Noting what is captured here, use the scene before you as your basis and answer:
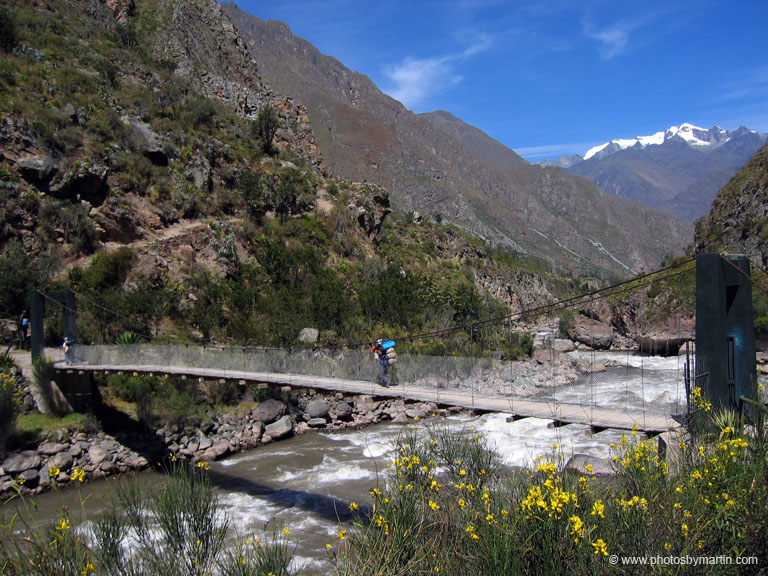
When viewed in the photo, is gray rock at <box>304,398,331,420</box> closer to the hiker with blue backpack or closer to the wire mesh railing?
the wire mesh railing

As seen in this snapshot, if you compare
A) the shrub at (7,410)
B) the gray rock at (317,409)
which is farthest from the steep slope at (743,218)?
the shrub at (7,410)

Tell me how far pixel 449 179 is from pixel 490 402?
11559 centimetres

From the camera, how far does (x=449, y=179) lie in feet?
387

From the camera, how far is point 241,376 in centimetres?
860

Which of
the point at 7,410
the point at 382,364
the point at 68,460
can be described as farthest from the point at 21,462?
the point at 382,364

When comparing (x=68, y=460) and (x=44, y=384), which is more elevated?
(x=44, y=384)

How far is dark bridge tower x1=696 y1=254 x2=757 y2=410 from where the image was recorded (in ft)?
17.2

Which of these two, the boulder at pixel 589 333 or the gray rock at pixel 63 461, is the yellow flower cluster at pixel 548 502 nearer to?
the gray rock at pixel 63 461

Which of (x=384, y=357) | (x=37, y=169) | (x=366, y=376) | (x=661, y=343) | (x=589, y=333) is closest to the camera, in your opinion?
(x=384, y=357)

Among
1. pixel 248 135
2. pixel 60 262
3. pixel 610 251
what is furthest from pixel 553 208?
pixel 60 262

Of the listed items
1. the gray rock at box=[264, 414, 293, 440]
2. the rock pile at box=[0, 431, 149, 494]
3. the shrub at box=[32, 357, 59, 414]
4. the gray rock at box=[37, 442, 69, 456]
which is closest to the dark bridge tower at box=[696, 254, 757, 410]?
the gray rock at box=[264, 414, 293, 440]

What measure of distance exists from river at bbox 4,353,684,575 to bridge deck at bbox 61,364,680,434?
1.60 feet

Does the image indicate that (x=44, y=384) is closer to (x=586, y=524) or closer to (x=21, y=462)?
(x=21, y=462)

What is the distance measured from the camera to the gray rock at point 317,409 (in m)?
Result: 13.9
